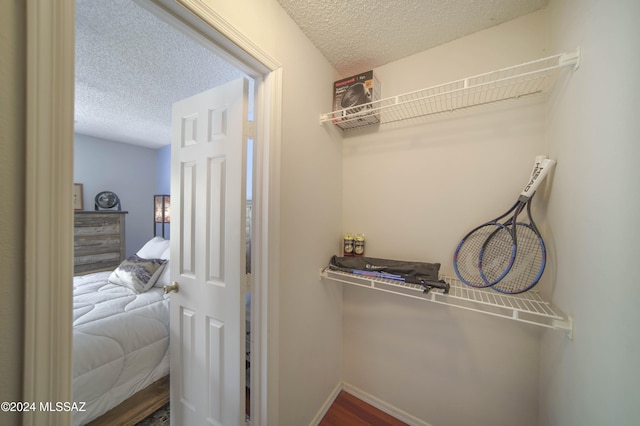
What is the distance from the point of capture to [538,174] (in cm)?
89

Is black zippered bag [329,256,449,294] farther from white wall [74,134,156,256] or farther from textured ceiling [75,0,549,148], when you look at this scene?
white wall [74,134,156,256]

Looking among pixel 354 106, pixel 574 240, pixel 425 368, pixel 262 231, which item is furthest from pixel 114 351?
pixel 574 240

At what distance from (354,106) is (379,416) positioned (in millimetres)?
1947

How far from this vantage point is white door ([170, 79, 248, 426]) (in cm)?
103

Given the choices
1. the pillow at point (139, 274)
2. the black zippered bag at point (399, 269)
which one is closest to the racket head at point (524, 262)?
the black zippered bag at point (399, 269)

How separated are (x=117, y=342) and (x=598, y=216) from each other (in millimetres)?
2386

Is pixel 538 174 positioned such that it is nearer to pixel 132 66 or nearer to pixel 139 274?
pixel 132 66

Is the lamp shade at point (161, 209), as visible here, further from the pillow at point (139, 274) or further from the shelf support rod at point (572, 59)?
the shelf support rod at point (572, 59)

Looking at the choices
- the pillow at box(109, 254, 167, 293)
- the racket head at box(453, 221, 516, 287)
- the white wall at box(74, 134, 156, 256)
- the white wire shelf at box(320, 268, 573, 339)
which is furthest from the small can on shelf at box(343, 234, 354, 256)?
the white wall at box(74, 134, 156, 256)

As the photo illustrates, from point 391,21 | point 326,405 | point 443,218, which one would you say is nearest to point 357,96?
point 391,21

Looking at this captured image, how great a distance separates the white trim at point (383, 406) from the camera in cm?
128

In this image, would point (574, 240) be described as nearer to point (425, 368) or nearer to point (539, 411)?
point (539, 411)

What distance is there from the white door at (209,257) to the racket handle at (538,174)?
4.19 feet

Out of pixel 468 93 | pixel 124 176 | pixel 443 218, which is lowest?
pixel 443 218
